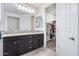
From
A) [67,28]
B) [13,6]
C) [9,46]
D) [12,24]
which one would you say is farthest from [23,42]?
[67,28]

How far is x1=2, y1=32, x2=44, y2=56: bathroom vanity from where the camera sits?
62.7 inches

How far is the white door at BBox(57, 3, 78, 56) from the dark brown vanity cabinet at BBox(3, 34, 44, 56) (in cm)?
38

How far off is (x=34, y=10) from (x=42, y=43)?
637mm

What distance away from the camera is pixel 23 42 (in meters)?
1.66

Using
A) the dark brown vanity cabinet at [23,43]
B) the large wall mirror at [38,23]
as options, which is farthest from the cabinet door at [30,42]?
the large wall mirror at [38,23]

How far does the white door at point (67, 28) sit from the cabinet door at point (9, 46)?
83 cm

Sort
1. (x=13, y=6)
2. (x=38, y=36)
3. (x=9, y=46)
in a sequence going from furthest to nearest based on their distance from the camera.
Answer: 1. (x=38, y=36)
2. (x=9, y=46)
3. (x=13, y=6)

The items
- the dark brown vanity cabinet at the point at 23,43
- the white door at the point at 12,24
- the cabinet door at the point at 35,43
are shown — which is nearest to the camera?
the white door at the point at 12,24

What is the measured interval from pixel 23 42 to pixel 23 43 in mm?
19

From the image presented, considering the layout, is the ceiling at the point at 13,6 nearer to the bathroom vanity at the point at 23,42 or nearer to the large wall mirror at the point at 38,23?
the large wall mirror at the point at 38,23

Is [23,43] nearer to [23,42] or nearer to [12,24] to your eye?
[23,42]

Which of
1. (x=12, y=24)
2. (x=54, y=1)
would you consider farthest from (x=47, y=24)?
(x=12, y=24)

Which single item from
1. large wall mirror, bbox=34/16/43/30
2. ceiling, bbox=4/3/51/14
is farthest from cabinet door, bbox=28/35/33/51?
ceiling, bbox=4/3/51/14

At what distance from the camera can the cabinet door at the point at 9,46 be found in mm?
1502
